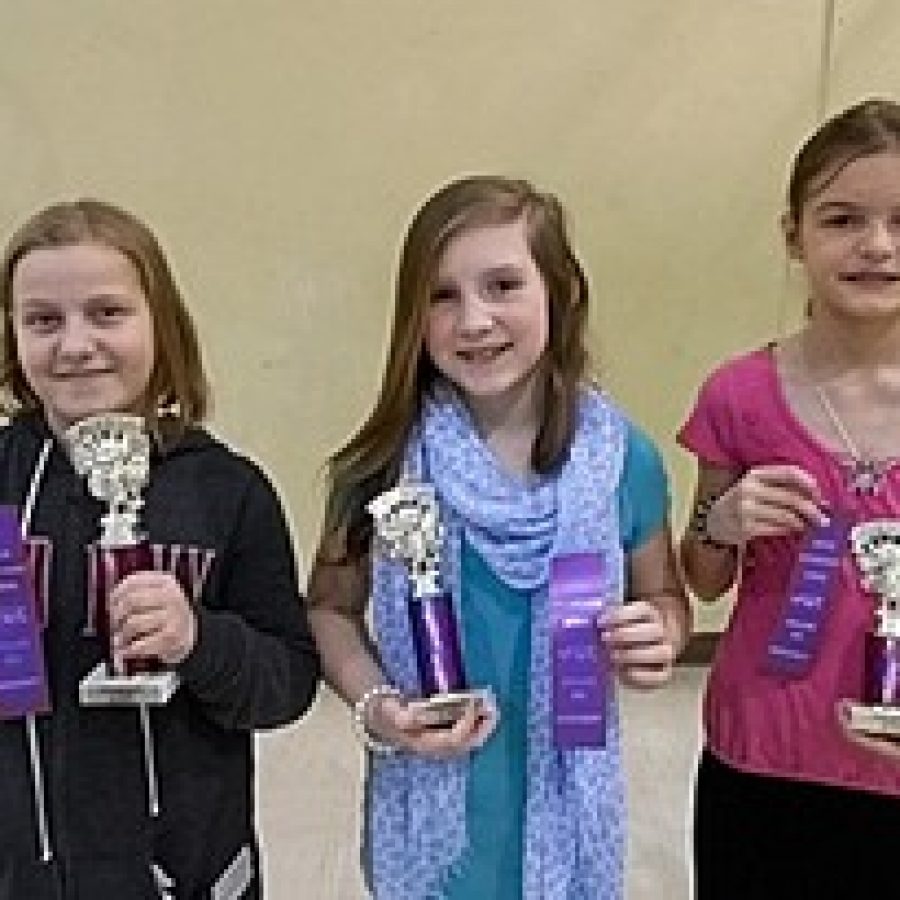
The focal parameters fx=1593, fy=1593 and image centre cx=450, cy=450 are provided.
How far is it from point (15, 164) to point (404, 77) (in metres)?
0.80

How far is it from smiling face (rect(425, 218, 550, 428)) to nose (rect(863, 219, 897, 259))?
0.29 meters

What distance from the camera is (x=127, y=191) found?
3213mm

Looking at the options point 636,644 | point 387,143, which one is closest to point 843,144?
point 636,644

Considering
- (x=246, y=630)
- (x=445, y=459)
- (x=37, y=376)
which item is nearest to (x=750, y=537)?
(x=445, y=459)

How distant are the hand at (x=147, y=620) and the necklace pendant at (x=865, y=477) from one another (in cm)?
60

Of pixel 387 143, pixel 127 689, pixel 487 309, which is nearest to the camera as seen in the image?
pixel 127 689

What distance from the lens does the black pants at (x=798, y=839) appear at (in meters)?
1.45

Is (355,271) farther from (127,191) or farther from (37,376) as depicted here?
(37,376)

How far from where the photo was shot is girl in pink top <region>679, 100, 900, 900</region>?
4.64ft

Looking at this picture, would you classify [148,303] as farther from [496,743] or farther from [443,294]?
[496,743]

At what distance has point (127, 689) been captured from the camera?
1.22 metres

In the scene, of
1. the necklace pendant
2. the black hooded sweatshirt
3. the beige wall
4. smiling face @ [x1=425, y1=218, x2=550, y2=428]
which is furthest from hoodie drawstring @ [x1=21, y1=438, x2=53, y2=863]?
the beige wall

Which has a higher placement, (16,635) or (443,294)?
(443,294)

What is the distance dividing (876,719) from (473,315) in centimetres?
48
